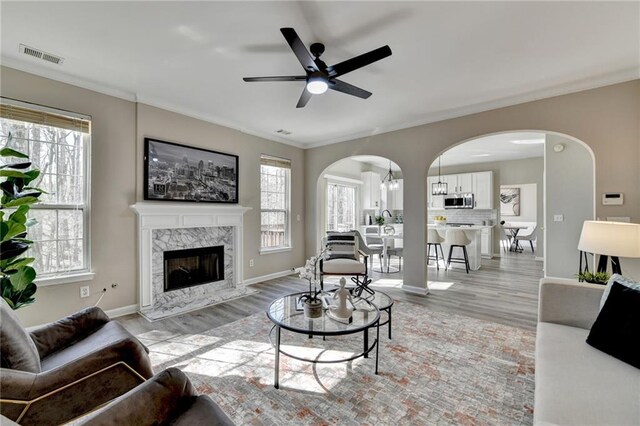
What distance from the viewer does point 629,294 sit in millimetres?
1619

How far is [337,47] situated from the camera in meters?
2.48

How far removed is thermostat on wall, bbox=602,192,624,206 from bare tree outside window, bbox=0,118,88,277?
578 cm

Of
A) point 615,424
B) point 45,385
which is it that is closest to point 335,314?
point 615,424

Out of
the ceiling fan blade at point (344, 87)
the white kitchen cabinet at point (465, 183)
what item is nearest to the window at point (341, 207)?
the white kitchen cabinet at point (465, 183)

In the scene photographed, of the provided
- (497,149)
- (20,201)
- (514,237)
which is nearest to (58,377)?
(20,201)

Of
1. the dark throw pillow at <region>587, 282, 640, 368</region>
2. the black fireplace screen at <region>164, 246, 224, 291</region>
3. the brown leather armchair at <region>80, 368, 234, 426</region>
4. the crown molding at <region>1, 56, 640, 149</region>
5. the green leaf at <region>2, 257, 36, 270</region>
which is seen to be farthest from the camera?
the black fireplace screen at <region>164, 246, 224, 291</region>

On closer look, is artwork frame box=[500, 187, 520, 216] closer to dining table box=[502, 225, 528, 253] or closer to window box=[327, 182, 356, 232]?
dining table box=[502, 225, 528, 253]

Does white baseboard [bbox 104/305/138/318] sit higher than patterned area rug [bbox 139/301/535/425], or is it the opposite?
white baseboard [bbox 104/305/138/318]

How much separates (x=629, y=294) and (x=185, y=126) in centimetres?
477

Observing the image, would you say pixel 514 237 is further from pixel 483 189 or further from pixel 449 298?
A: pixel 449 298

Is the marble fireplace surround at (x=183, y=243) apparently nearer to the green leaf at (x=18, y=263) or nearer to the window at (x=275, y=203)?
the window at (x=275, y=203)

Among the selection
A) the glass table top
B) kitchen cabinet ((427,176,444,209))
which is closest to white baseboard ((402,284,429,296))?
the glass table top

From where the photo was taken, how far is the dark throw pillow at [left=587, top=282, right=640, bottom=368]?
147cm

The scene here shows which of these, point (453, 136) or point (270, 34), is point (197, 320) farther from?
point (453, 136)
